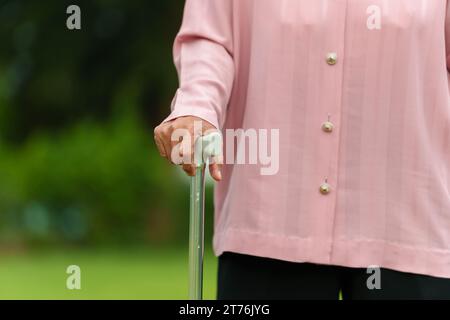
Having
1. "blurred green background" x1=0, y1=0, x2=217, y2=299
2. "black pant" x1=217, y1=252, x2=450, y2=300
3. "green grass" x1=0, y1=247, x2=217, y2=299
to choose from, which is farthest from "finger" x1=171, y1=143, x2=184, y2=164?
"blurred green background" x1=0, y1=0, x2=217, y2=299

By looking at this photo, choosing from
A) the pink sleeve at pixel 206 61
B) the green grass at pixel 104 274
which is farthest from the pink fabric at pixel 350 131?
the green grass at pixel 104 274

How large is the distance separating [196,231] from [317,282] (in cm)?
26

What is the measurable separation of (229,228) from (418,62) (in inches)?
18.5

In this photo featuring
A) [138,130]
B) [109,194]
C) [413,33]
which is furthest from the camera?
[138,130]

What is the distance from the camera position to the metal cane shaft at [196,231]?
208 cm

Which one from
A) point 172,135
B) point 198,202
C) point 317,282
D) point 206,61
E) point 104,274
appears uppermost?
point 206,61

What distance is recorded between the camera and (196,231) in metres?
2.09

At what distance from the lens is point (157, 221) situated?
892 cm

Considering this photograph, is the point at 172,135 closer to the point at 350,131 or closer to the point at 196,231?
the point at 196,231

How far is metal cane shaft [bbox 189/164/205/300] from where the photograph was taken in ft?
6.84

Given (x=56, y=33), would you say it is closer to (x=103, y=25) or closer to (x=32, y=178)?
(x=103, y=25)

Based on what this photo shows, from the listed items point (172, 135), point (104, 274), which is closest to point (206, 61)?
point (172, 135)

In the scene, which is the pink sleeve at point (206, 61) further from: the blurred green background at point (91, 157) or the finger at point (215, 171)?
the blurred green background at point (91, 157)
